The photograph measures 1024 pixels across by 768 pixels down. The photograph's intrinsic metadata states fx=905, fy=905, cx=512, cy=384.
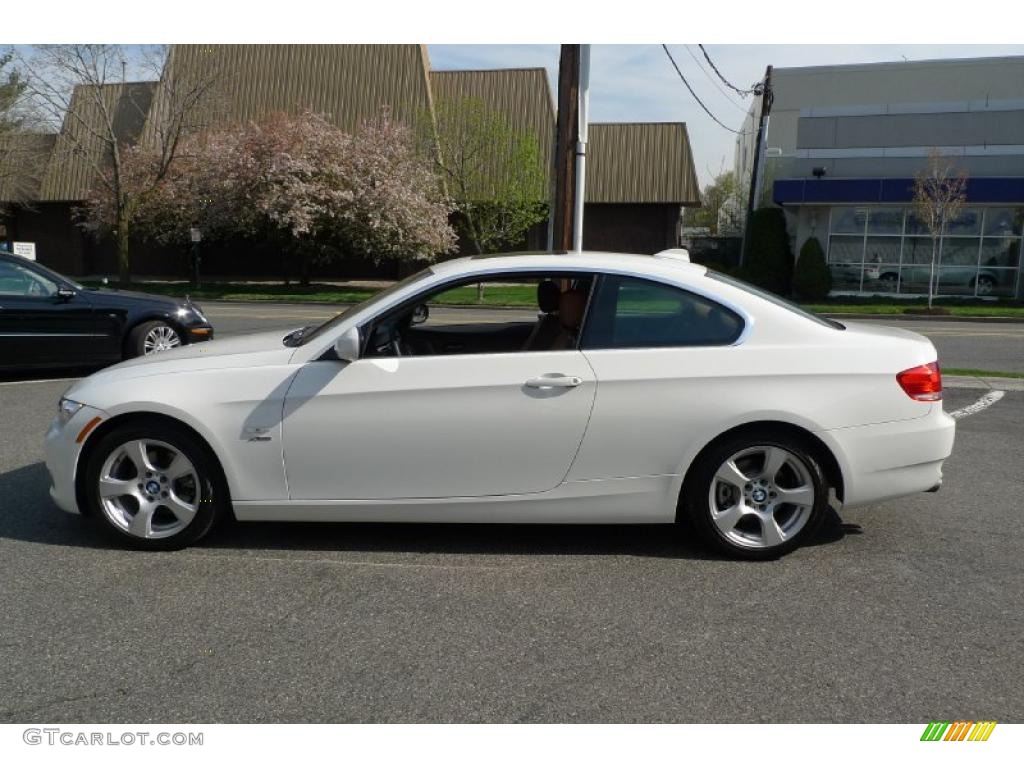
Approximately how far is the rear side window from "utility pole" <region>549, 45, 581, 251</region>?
22.4 ft

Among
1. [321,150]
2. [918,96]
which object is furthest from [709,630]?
[918,96]

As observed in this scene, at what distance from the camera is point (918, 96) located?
110 feet

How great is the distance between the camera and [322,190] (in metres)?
30.4

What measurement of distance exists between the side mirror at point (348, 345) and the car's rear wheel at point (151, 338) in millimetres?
6368

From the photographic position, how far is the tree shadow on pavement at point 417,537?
4.79 meters

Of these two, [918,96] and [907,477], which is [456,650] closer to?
[907,477]

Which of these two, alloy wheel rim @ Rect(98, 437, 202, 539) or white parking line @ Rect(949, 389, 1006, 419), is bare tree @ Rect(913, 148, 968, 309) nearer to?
white parking line @ Rect(949, 389, 1006, 419)

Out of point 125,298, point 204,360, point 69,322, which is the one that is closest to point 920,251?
point 125,298

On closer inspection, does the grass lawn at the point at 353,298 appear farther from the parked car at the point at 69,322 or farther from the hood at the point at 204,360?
the hood at the point at 204,360

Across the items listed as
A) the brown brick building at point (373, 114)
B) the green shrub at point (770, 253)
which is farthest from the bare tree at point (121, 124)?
the green shrub at point (770, 253)

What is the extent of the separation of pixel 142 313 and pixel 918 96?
104 feet

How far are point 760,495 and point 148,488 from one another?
10.3 feet

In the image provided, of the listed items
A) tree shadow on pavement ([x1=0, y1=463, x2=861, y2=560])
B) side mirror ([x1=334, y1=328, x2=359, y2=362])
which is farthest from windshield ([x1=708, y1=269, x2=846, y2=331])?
side mirror ([x1=334, y1=328, x2=359, y2=362])

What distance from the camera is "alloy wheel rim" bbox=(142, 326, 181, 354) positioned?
10.2m
